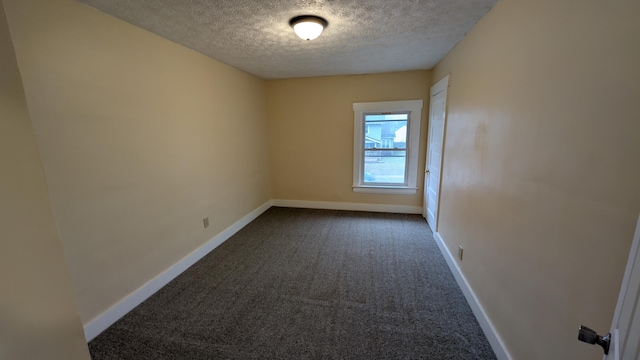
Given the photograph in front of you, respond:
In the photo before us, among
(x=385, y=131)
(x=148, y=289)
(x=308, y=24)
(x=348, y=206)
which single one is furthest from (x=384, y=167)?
(x=148, y=289)

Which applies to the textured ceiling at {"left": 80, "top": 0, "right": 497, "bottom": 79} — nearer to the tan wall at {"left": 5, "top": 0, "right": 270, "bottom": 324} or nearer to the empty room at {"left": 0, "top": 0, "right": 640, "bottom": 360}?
the empty room at {"left": 0, "top": 0, "right": 640, "bottom": 360}

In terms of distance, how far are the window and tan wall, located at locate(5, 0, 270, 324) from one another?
7.67ft

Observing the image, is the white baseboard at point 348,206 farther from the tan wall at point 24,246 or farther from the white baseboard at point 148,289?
the tan wall at point 24,246

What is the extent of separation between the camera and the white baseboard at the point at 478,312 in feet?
5.21

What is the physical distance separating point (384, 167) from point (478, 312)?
280 cm

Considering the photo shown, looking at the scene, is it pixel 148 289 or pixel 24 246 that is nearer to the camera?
pixel 24 246

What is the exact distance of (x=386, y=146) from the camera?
4.31m

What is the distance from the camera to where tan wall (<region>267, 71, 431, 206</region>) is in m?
4.07

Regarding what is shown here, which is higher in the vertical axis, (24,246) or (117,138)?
(117,138)

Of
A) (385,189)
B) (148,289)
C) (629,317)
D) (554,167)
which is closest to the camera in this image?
(629,317)

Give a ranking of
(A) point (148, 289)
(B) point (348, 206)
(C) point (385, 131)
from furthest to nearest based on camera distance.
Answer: (B) point (348, 206) → (C) point (385, 131) → (A) point (148, 289)

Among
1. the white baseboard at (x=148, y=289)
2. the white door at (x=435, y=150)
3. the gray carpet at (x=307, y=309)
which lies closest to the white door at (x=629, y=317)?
the gray carpet at (x=307, y=309)

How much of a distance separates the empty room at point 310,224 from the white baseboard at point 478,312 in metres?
0.02

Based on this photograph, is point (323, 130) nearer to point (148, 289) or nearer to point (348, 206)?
point (348, 206)
